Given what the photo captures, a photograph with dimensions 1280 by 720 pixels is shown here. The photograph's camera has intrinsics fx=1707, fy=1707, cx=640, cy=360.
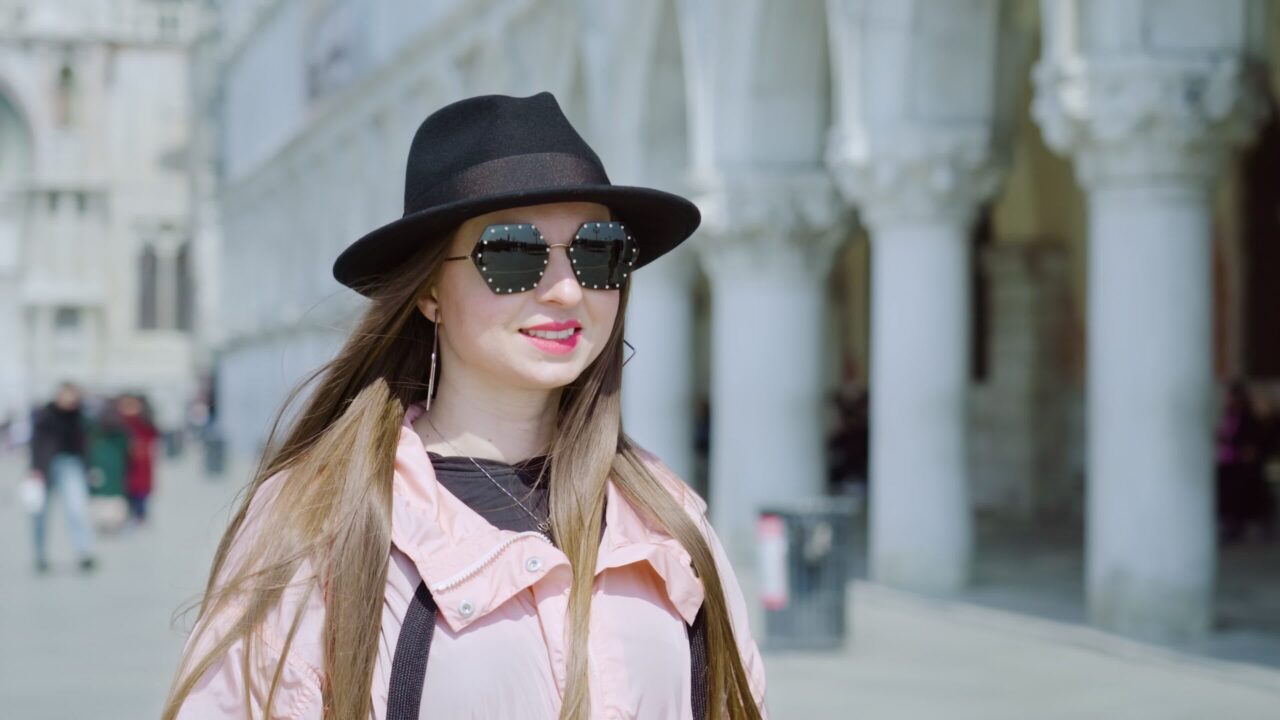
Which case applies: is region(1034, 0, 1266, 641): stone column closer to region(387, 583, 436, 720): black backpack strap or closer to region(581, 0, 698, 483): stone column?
region(581, 0, 698, 483): stone column

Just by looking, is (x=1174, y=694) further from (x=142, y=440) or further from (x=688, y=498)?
(x=142, y=440)

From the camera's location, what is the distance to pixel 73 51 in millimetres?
62781

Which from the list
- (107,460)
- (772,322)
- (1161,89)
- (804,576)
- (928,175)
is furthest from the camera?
(107,460)

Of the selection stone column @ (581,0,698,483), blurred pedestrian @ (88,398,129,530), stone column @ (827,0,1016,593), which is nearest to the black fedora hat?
stone column @ (827,0,1016,593)

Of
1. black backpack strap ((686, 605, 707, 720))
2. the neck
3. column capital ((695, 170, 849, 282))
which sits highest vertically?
column capital ((695, 170, 849, 282))

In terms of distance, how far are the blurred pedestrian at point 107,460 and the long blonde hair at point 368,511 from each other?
15638 millimetres

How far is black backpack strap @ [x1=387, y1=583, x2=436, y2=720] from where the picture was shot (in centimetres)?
236

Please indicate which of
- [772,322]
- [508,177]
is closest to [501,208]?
[508,177]

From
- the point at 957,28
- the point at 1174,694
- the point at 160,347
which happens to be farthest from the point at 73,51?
the point at 1174,694

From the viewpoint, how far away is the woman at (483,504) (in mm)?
2373

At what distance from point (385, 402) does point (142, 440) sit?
18723 millimetres

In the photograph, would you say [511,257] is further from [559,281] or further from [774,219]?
[774,219]

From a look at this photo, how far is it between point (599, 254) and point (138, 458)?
1921 centimetres

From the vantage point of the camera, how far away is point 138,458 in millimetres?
20797
